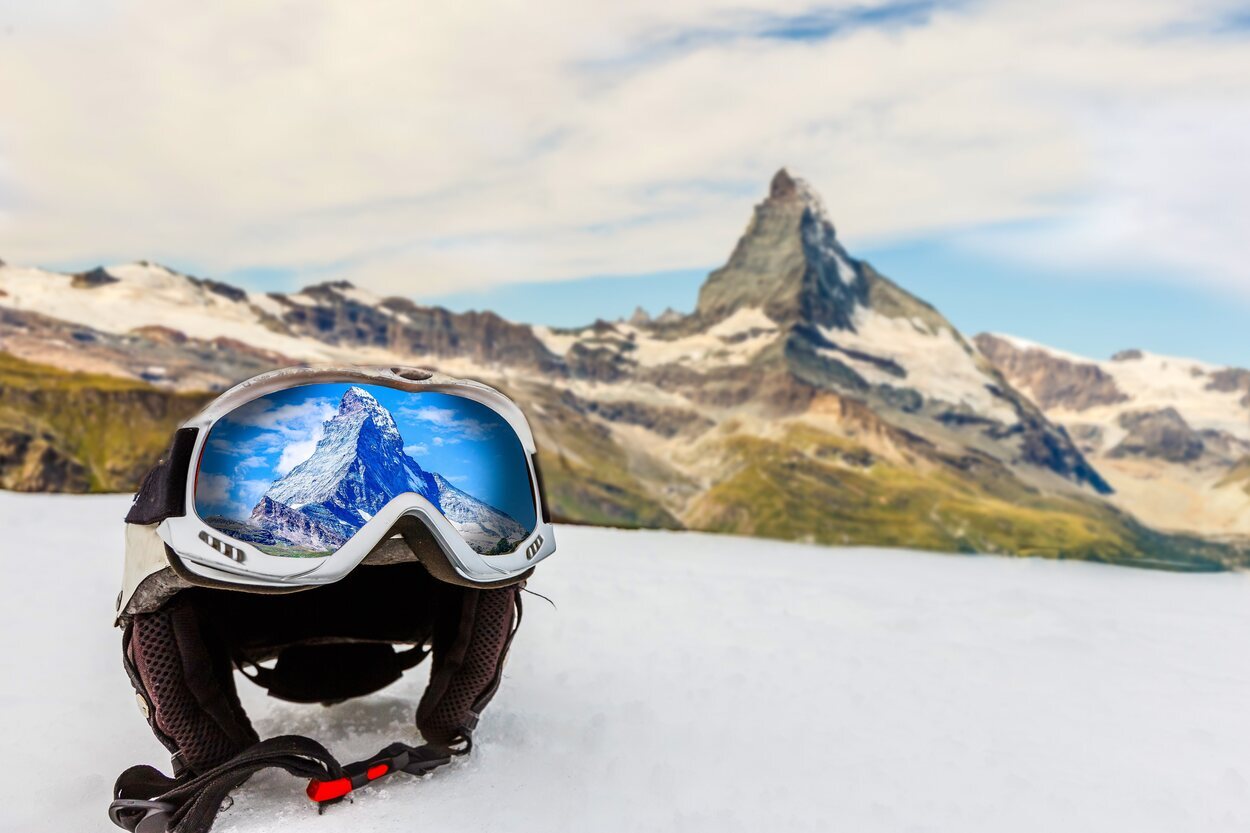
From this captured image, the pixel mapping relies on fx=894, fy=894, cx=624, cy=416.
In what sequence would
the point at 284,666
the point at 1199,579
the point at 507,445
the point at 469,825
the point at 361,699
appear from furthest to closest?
the point at 1199,579 < the point at 361,699 < the point at 284,666 < the point at 507,445 < the point at 469,825

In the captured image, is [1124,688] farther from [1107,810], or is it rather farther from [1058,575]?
[1058,575]

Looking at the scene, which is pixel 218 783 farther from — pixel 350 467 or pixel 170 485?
pixel 350 467

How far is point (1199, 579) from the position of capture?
10766mm

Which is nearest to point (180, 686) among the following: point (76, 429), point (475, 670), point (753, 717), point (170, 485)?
point (170, 485)

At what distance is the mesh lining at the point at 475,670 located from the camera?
14.8 feet

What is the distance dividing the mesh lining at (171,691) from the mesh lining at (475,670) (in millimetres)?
999

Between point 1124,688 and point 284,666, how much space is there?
527 centimetres

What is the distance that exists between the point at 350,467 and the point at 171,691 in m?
1.28

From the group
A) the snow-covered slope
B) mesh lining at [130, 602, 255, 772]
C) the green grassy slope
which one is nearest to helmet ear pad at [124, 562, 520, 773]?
mesh lining at [130, 602, 255, 772]

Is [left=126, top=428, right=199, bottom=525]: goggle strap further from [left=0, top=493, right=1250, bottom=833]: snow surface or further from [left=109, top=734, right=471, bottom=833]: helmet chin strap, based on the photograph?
[left=0, top=493, right=1250, bottom=833]: snow surface

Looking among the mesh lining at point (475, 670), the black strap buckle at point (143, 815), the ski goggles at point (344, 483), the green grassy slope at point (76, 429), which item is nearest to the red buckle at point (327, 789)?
the black strap buckle at point (143, 815)

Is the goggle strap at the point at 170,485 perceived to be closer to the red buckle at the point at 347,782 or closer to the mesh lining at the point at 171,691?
the mesh lining at the point at 171,691

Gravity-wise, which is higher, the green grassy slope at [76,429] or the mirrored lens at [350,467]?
the mirrored lens at [350,467]

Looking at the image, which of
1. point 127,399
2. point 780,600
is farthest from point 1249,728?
point 127,399
